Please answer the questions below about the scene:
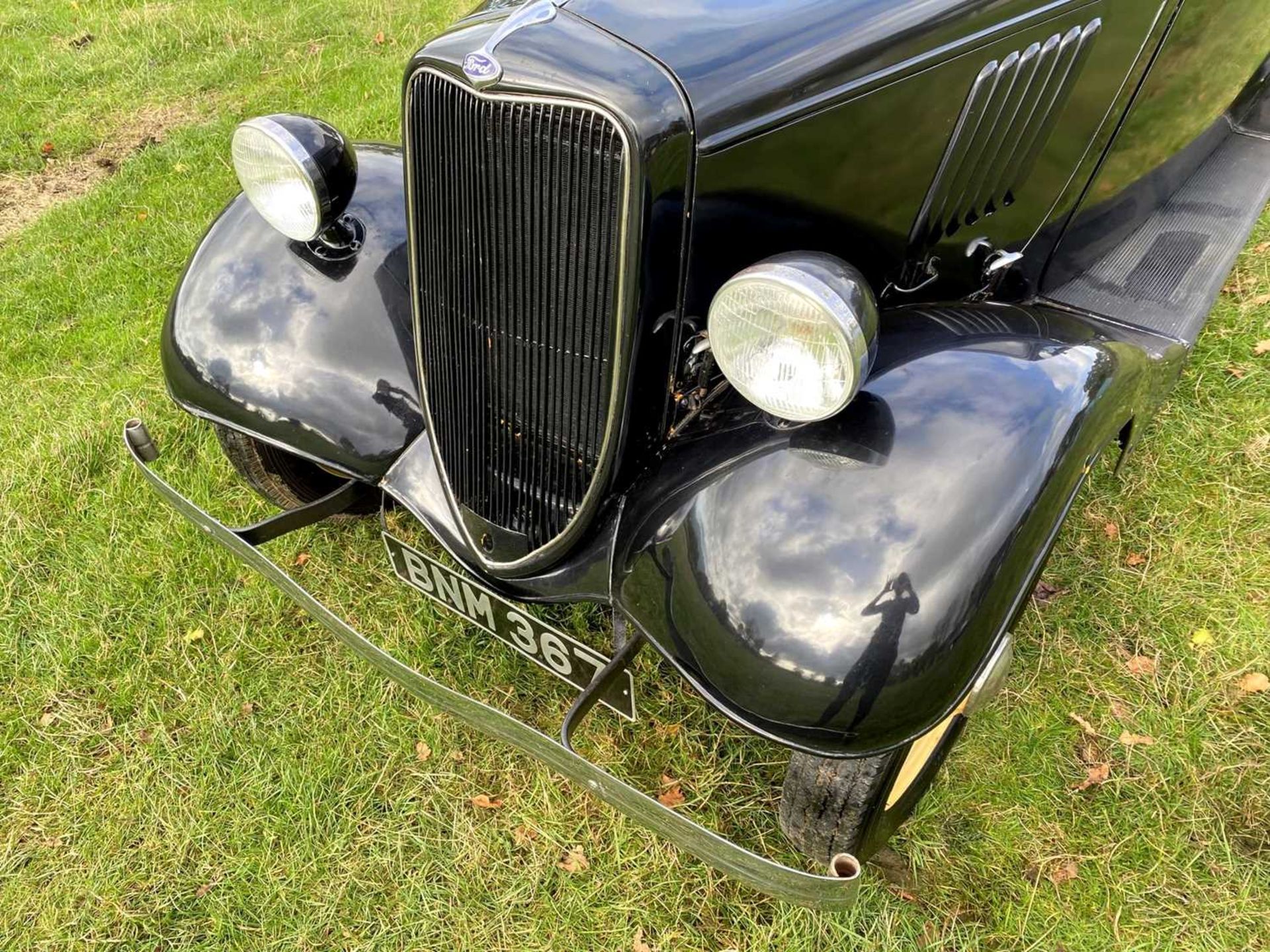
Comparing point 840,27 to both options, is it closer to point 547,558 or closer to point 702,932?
point 547,558

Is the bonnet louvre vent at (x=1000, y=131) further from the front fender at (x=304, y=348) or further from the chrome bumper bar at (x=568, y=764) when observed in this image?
the chrome bumper bar at (x=568, y=764)

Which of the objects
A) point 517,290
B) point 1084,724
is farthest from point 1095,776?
point 517,290

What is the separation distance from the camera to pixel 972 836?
208 centimetres

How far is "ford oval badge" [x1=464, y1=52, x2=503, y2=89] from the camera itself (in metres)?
1.47

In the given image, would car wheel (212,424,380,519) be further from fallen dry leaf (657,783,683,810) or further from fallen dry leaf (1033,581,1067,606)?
fallen dry leaf (1033,581,1067,606)

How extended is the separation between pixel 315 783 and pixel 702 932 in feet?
3.27

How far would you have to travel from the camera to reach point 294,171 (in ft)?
6.27

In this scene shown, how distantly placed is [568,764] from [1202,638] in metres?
1.89

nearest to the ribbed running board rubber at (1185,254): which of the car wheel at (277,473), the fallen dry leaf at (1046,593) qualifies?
the fallen dry leaf at (1046,593)

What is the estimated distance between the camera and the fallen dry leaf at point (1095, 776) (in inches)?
85.6

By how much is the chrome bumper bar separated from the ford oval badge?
1.05m

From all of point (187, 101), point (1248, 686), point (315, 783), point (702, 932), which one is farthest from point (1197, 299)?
point (187, 101)

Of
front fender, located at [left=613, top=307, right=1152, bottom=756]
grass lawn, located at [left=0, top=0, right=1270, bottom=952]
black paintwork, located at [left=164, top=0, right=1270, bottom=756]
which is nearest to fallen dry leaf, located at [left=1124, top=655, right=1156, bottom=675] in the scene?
grass lawn, located at [left=0, top=0, right=1270, bottom=952]

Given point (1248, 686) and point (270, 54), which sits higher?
point (1248, 686)
